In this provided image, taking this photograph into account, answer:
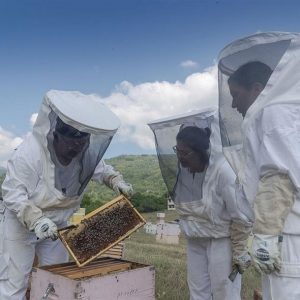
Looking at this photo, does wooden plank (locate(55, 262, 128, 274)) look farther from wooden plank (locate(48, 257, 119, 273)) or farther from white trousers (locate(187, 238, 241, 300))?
white trousers (locate(187, 238, 241, 300))

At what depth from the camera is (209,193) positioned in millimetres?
3631

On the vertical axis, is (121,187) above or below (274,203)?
below

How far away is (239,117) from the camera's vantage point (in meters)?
2.64

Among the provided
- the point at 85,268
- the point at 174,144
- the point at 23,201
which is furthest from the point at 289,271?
the point at 23,201

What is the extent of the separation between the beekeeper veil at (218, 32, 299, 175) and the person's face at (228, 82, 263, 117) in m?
0.03

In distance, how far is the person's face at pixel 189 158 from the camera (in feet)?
12.0

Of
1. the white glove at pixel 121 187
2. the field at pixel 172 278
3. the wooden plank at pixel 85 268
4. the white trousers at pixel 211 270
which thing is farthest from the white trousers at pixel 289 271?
the field at pixel 172 278

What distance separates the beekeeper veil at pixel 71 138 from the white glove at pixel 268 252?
158cm

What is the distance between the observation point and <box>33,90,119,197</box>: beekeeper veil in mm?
3504

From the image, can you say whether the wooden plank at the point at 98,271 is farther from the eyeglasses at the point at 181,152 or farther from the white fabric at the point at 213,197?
the eyeglasses at the point at 181,152

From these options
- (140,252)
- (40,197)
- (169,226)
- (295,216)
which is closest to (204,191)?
(40,197)

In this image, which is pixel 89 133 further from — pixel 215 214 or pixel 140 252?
pixel 140 252

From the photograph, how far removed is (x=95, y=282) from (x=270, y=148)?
1291 millimetres

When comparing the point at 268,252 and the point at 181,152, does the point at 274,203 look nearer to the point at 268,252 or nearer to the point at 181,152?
the point at 268,252
